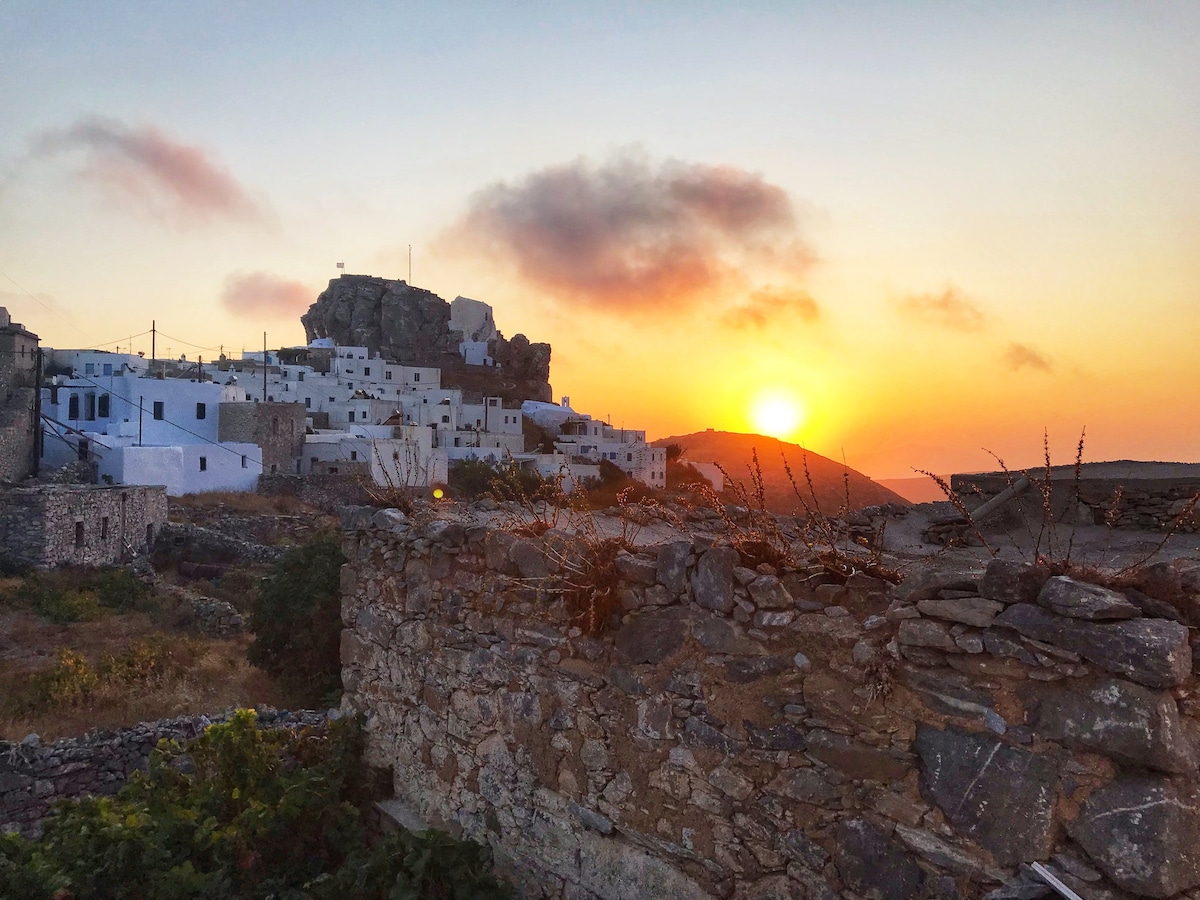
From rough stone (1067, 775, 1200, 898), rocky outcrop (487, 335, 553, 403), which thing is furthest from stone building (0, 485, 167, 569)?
rocky outcrop (487, 335, 553, 403)

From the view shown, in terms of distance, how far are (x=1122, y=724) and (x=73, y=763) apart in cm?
1044

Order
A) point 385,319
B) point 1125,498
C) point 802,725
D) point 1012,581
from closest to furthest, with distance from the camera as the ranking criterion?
point 1012,581 < point 802,725 < point 1125,498 < point 385,319

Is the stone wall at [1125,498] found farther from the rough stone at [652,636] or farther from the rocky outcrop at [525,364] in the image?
the rocky outcrop at [525,364]

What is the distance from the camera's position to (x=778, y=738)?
11.0ft

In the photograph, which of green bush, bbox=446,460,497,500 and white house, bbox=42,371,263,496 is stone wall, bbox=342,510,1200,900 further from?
green bush, bbox=446,460,497,500

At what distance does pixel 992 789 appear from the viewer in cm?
273

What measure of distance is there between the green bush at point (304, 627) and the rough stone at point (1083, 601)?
10399mm

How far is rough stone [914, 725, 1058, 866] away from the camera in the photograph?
2.63m

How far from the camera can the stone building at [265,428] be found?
40344 mm

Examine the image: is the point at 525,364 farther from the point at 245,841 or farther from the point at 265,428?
the point at 245,841

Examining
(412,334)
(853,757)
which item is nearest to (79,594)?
(853,757)

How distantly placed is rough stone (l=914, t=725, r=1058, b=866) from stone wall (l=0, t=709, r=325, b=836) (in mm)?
6943

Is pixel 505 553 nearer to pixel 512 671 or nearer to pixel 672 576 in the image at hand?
pixel 512 671

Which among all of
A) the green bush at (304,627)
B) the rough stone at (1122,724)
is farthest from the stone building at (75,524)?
the rough stone at (1122,724)
